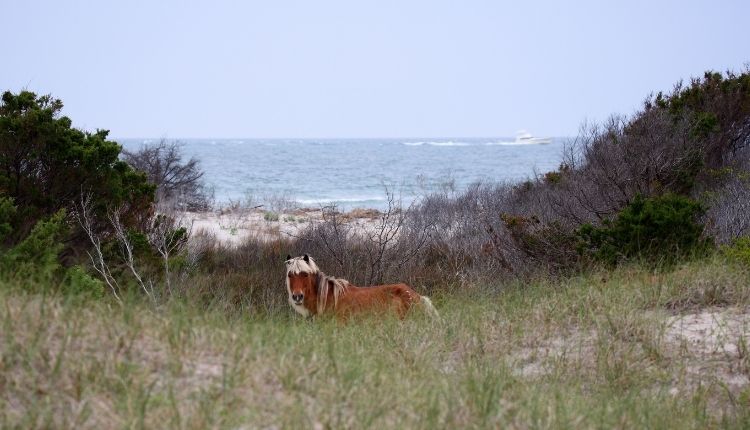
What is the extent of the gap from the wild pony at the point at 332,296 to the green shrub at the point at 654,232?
11.5 ft

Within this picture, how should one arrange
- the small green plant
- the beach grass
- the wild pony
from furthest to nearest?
1. the small green plant
2. the wild pony
3. the beach grass

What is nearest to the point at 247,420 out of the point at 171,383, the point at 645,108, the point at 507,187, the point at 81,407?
the point at 171,383

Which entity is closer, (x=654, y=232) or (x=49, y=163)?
(x=654, y=232)

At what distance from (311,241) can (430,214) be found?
7093mm

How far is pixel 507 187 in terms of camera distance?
1166 inches

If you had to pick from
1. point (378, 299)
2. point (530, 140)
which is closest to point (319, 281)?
point (378, 299)

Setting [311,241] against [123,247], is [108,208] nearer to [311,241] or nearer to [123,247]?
[123,247]

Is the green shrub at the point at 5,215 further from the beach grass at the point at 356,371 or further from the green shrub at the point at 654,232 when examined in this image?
the green shrub at the point at 654,232

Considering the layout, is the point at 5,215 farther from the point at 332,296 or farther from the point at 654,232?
the point at 654,232

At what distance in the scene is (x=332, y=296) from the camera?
1063cm

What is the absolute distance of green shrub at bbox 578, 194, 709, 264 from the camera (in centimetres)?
1248

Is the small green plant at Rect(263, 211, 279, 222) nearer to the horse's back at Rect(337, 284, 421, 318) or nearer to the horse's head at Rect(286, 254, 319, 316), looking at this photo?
the horse's back at Rect(337, 284, 421, 318)

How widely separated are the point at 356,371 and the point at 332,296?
518cm

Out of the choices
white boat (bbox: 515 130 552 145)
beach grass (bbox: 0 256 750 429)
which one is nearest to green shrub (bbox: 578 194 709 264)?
beach grass (bbox: 0 256 750 429)
